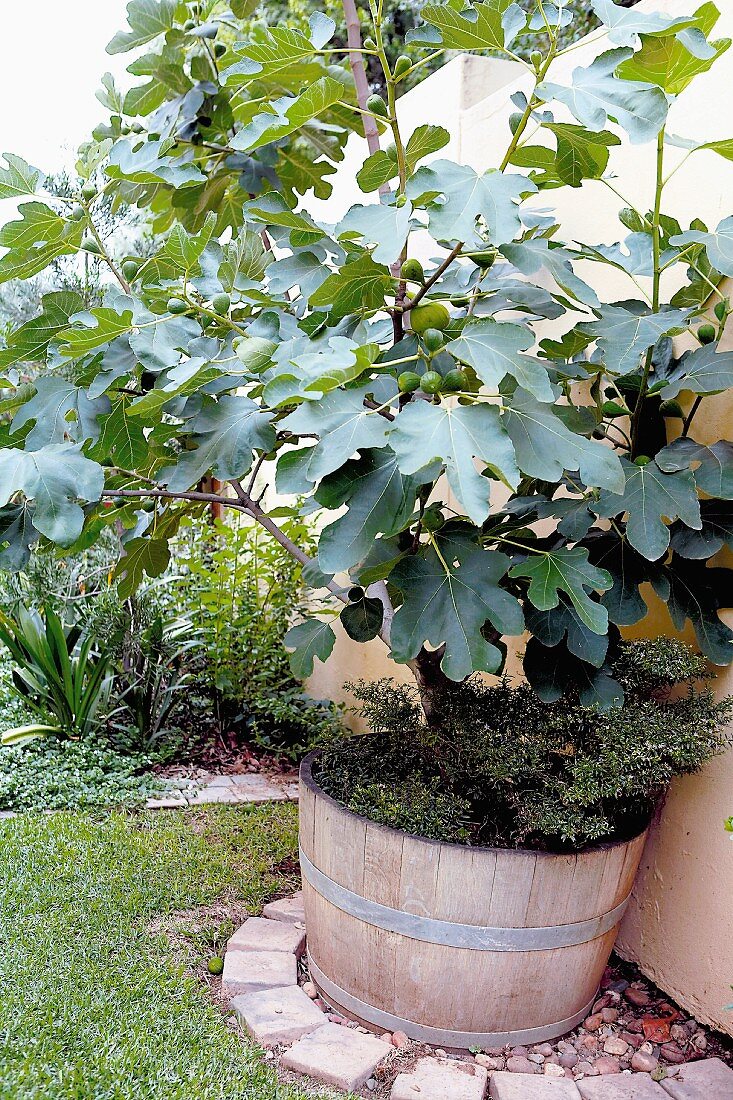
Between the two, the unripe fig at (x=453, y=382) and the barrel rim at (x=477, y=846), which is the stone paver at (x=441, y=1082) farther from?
the unripe fig at (x=453, y=382)

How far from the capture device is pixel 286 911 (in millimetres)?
2607

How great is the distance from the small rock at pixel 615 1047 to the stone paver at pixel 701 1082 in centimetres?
14

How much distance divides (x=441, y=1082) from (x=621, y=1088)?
0.42 meters

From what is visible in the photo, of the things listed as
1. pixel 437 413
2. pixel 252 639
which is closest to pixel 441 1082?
pixel 437 413

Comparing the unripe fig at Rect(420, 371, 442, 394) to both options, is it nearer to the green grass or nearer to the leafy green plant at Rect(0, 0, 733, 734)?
the leafy green plant at Rect(0, 0, 733, 734)

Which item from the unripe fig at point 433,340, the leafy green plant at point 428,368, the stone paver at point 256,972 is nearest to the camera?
the leafy green plant at point 428,368

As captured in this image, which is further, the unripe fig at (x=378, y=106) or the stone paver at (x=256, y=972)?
the stone paver at (x=256, y=972)

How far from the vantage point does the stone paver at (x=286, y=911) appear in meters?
2.58

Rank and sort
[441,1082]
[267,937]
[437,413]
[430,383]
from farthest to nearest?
[267,937] → [441,1082] → [430,383] → [437,413]

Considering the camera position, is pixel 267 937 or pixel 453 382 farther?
pixel 267 937

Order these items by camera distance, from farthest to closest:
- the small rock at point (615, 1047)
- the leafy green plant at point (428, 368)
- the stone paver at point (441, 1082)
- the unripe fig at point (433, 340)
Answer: the small rock at point (615, 1047)
the stone paver at point (441, 1082)
the unripe fig at point (433, 340)
the leafy green plant at point (428, 368)

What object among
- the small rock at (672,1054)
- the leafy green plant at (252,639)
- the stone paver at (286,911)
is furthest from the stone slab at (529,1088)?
the leafy green plant at (252,639)

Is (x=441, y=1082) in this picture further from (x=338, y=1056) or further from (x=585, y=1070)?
(x=585, y=1070)

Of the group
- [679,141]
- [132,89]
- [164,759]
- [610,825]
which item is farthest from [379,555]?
[164,759]
